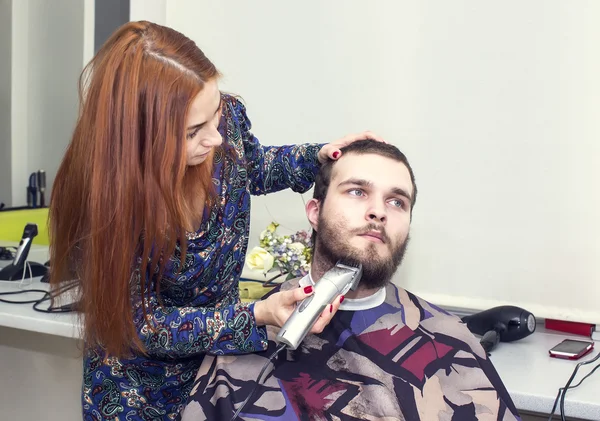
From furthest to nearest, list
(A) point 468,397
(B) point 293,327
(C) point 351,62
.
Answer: (C) point 351,62 < (A) point 468,397 < (B) point 293,327

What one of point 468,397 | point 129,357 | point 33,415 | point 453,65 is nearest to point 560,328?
point 468,397

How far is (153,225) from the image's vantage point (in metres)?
1.36

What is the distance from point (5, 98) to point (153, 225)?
5.64 feet

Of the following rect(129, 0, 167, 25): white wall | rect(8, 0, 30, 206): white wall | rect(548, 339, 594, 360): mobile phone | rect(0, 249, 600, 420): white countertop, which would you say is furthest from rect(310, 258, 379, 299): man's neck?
rect(8, 0, 30, 206): white wall

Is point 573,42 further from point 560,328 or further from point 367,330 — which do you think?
point 367,330

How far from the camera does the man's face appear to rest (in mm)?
1565

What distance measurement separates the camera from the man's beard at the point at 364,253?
5.10 feet

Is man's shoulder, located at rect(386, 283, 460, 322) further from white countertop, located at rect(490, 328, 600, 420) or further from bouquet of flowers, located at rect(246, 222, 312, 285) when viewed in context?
bouquet of flowers, located at rect(246, 222, 312, 285)

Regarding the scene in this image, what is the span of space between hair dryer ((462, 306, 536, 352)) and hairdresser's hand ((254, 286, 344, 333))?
0.63 m

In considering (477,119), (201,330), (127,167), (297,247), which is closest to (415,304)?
(297,247)

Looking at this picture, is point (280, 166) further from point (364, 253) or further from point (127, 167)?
point (127, 167)

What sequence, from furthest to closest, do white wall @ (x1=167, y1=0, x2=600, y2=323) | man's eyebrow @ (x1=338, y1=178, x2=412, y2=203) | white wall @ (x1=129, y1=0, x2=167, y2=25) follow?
1. white wall @ (x1=129, y1=0, x2=167, y2=25)
2. white wall @ (x1=167, y1=0, x2=600, y2=323)
3. man's eyebrow @ (x1=338, y1=178, x2=412, y2=203)

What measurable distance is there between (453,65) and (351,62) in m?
0.33

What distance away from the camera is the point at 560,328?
6.54 feet
